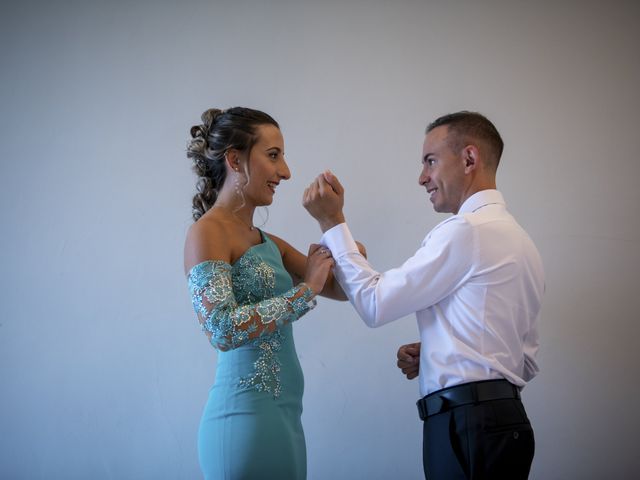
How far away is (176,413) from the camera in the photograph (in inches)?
93.2

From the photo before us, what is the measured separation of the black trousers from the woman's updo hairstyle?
929 mm

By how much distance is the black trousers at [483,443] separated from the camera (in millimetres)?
1406

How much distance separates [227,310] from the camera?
1.41 m

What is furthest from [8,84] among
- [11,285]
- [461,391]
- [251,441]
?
[461,391]

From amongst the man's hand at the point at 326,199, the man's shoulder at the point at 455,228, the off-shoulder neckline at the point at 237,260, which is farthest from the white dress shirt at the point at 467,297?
the off-shoulder neckline at the point at 237,260

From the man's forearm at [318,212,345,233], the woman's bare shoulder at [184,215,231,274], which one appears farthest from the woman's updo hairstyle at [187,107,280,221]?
the man's forearm at [318,212,345,233]

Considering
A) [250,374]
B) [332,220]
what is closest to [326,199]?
[332,220]

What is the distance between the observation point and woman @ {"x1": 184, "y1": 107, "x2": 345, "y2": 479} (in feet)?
4.70

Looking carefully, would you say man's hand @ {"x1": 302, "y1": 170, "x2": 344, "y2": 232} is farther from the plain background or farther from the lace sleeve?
the plain background

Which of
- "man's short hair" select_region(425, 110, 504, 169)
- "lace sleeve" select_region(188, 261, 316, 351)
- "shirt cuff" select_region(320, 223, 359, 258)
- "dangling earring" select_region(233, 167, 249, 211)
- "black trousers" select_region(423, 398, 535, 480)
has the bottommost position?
"black trousers" select_region(423, 398, 535, 480)

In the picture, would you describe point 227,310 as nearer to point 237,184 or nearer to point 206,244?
point 206,244

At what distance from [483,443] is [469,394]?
0.12m

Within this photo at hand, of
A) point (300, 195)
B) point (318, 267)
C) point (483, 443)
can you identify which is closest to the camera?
point (483, 443)

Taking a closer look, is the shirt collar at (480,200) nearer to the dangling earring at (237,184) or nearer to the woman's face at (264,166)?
the woman's face at (264,166)
